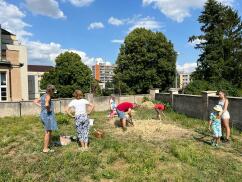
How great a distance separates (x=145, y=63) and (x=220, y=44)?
12.1 m

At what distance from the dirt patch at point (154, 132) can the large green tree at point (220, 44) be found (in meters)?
19.4

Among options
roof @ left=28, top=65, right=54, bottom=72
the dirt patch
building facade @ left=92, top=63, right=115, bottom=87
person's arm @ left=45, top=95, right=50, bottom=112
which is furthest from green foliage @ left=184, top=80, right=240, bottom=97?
building facade @ left=92, top=63, right=115, bottom=87

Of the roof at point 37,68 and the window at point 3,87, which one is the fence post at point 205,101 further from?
the roof at point 37,68

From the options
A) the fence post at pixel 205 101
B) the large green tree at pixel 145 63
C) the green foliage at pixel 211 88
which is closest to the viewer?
the fence post at pixel 205 101

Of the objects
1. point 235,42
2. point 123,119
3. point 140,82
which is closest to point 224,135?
point 123,119

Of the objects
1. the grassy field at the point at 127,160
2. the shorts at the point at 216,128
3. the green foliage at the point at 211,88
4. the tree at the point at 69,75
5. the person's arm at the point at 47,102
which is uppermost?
the tree at the point at 69,75

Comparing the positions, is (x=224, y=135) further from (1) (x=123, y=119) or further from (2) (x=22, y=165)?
(2) (x=22, y=165)

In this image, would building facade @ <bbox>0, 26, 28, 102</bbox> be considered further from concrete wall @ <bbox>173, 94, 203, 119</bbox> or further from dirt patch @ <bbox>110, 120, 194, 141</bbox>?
dirt patch @ <bbox>110, 120, 194, 141</bbox>

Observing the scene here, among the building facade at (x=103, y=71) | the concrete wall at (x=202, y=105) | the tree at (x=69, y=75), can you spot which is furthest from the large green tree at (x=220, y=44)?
the building facade at (x=103, y=71)

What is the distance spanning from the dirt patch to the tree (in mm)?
35272

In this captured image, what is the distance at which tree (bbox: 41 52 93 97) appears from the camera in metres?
48.7

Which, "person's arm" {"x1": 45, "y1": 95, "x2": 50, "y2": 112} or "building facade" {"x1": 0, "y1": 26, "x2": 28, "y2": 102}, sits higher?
"building facade" {"x1": 0, "y1": 26, "x2": 28, "y2": 102}

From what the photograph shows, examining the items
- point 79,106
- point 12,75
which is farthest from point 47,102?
point 12,75

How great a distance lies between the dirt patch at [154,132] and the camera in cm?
1188
